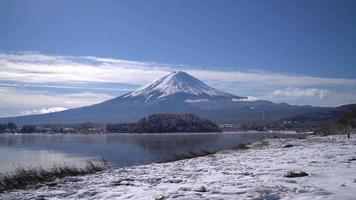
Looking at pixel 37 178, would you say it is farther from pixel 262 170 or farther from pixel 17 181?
pixel 262 170

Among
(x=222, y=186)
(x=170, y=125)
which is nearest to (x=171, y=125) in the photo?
(x=170, y=125)

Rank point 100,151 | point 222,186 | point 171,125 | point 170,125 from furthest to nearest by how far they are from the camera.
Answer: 1. point 170,125
2. point 171,125
3. point 100,151
4. point 222,186

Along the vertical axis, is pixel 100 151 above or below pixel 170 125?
below

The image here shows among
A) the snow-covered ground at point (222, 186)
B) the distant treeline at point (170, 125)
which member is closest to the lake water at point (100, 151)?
the snow-covered ground at point (222, 186)

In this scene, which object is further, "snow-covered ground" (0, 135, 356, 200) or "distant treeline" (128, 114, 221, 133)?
"distant treeline" (128, 114, 221, 133)

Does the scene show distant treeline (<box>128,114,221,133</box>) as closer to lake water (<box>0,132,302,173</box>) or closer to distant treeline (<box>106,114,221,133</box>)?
distant treeline (<box>106,114,221,133</box>)

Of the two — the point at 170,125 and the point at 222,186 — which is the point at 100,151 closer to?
the point at 222,186

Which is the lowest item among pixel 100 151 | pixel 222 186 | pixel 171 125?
pixel 100 151

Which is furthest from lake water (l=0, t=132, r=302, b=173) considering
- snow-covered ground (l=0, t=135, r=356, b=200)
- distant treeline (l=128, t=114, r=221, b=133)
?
distant treeline (l=128, t=114, r=221, b=133)

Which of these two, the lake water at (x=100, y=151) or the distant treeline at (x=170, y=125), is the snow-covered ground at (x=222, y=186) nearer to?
the lake water at (x=100, y=151)

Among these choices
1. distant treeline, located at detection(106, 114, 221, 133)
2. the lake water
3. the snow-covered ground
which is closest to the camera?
the snow-covered ground

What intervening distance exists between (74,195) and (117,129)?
451ft

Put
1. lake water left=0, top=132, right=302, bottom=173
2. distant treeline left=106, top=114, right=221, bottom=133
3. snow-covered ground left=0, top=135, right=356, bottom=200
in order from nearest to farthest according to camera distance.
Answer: snow-covered ground left=0, top=135, right=356, bottom=200 < lake water left=0, top=132, right=302, bottom=173 < distant treeline left=106, top=114, right=221, bottom=133

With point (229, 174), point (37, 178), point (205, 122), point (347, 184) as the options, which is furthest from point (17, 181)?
point (205, 122)
